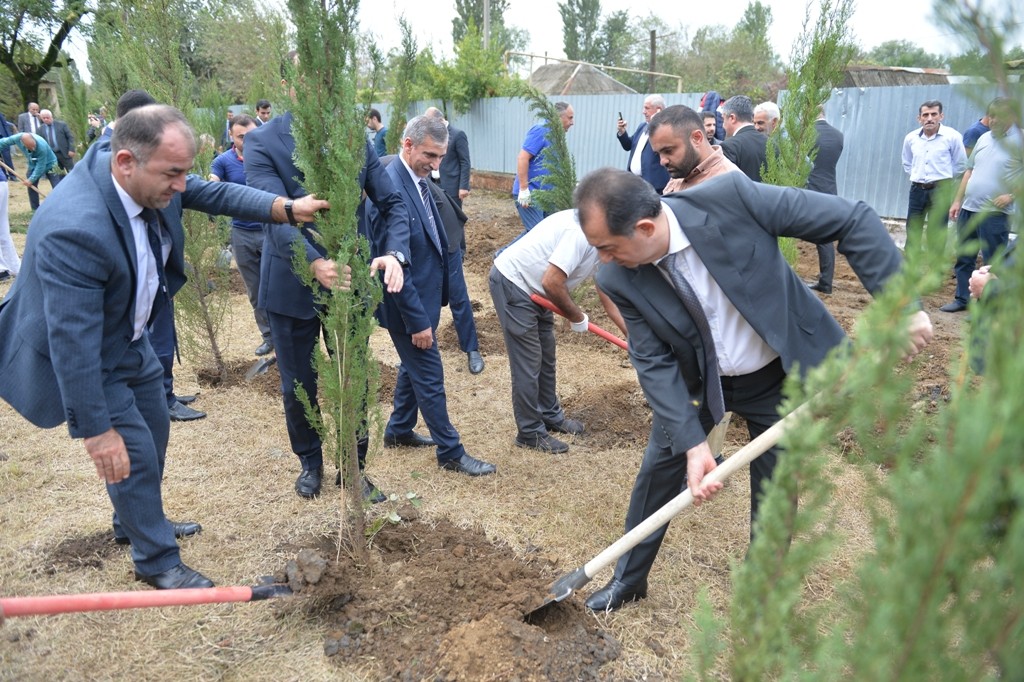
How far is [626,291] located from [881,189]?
9.74 metres

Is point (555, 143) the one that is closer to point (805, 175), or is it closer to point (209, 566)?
point (805, 175)

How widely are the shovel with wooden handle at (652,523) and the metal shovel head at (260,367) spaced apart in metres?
3.86

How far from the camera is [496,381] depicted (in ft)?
19.2

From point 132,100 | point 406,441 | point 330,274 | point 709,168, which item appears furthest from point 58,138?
point 709,168

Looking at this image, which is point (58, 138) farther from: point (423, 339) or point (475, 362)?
point (423, 339)

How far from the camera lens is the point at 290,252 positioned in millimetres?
3420

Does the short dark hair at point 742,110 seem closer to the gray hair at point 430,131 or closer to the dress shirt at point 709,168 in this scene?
the dress shirt at point 709,168

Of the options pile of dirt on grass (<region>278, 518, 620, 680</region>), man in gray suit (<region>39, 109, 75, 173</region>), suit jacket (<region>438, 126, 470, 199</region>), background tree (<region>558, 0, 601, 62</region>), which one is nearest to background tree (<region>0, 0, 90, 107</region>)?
man in gray suit (<region>39, 109, 75, 173</region>)

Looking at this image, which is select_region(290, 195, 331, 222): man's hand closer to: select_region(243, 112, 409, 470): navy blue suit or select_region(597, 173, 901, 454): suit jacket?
select_region(243, 112, 409, 470): navy blue suit

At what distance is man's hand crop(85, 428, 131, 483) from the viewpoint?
2533mm

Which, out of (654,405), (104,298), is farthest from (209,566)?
(654,405)

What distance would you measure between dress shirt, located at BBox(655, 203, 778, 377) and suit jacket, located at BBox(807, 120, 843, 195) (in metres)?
5.80

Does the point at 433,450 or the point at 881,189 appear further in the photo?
the point at 881,189

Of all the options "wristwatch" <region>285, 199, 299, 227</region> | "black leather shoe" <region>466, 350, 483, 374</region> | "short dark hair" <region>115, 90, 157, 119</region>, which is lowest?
"black leather shoe" <region>466, 350, 483, 374</region>
